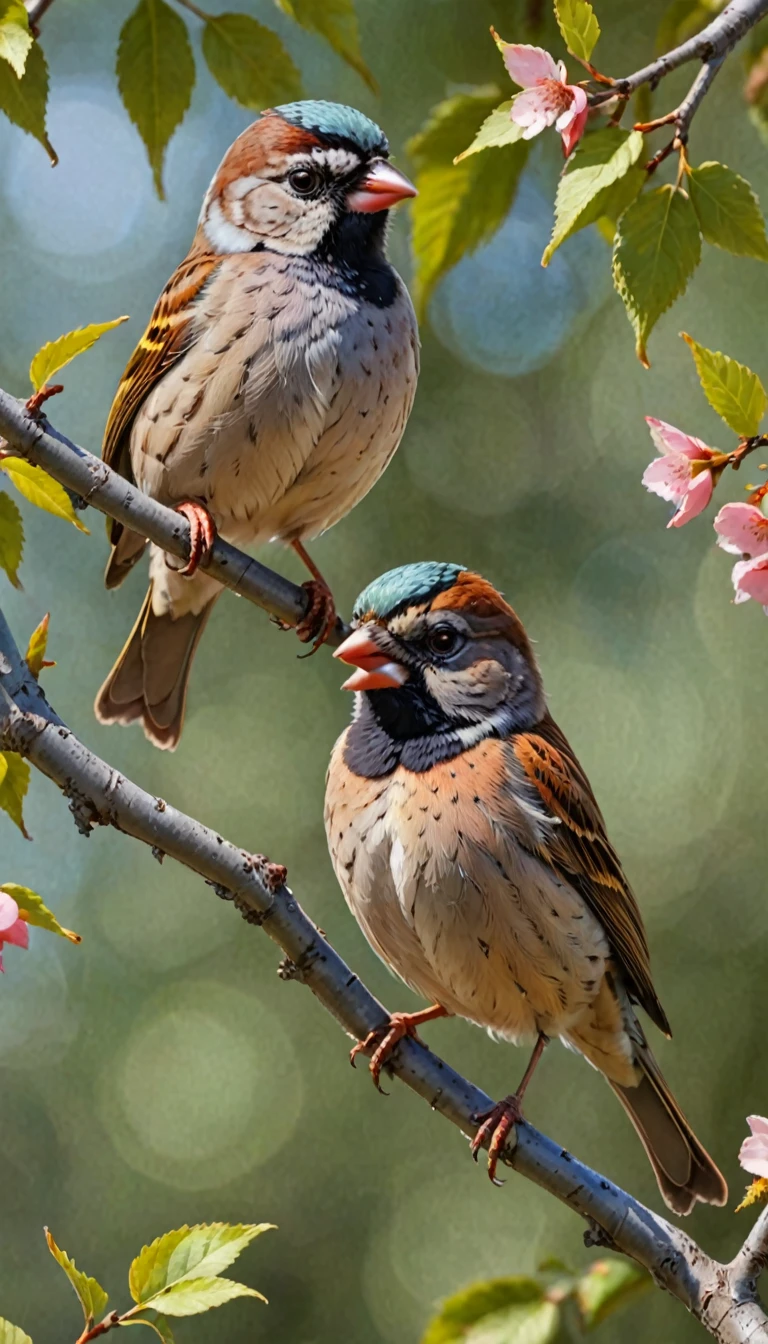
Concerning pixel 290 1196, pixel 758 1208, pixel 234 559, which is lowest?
pixel 758 1208

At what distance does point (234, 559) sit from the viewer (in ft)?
7.57

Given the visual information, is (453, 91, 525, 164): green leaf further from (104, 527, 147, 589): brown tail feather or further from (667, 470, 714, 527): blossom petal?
(104, 527, 147, 589): brown tail feather

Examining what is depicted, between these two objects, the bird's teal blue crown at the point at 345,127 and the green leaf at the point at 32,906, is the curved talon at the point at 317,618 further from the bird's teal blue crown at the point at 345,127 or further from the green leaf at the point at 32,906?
the green leaf at the point at 32,906

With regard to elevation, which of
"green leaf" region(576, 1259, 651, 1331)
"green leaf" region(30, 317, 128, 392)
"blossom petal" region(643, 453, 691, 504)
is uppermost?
"green leaf" region(30, 317, 128, 392)

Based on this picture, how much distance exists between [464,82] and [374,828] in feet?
5.78

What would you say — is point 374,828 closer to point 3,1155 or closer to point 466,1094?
point 466,1094

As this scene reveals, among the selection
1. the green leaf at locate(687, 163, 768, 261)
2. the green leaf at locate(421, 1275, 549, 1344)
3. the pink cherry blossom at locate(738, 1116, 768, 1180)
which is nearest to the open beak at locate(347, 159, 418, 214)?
the green leaf at locate(687, 163, 768, 261)

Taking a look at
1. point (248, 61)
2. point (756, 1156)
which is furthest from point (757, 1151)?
point (248, 61)

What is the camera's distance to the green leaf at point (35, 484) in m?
1.69

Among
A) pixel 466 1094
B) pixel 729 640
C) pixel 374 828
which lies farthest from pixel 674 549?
pixel 466 1094

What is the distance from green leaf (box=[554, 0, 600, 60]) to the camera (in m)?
1.65

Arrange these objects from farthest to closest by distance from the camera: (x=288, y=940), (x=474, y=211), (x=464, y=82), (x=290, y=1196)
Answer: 1. (x=290, y=1196)
2. (x=464, y=82)
3. (x=474, y=211)
4. (x=288, y=940)

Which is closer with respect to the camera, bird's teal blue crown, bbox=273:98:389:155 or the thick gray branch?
the thick gray branch

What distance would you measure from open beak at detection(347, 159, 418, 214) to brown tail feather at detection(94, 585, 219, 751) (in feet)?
3.09
